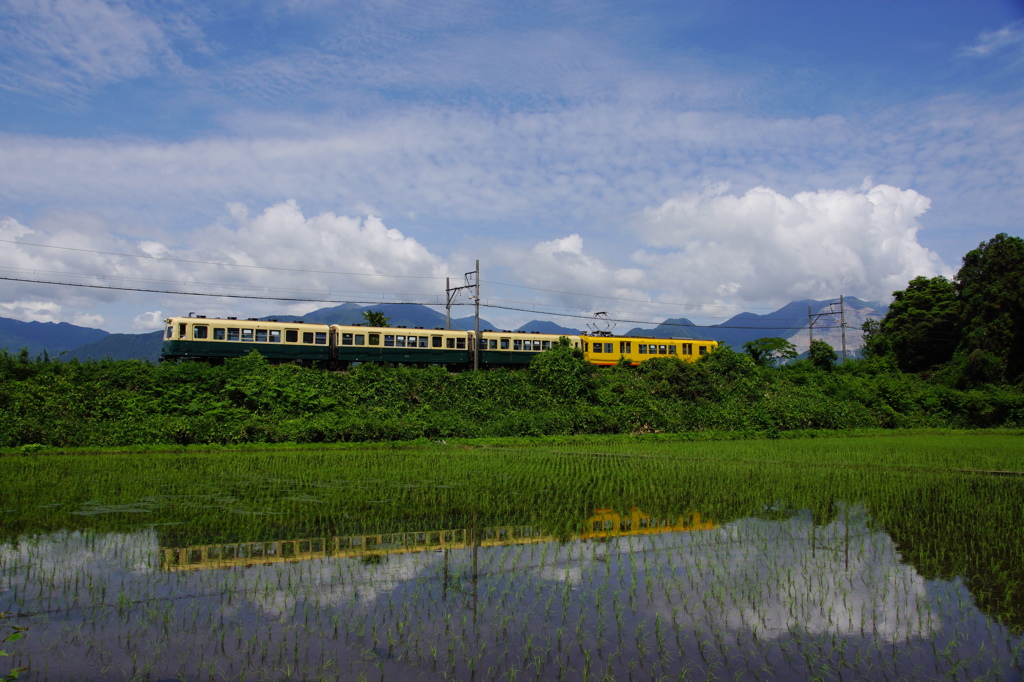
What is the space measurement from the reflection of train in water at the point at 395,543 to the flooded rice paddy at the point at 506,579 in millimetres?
59

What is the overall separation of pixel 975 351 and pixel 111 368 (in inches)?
1707

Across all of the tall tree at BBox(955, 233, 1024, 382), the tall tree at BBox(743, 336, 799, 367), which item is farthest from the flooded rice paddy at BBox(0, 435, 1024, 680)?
the tall tree at BBox(743, 336, 799, 367)

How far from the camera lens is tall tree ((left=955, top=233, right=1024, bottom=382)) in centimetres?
3675

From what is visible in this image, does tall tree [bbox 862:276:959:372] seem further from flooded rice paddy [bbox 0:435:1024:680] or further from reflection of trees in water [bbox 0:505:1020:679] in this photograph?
reflection of trees in water [bbox 0:505:1020:679]

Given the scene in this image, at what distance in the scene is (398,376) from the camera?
29.5 m

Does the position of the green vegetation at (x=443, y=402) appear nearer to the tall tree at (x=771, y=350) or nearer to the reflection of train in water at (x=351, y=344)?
the reflection of train in water at (x=351, y=344)

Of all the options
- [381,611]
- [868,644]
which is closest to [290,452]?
[381,611]

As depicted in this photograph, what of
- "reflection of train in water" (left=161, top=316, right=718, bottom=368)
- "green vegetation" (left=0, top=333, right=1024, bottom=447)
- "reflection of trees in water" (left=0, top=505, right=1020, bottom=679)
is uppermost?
"reflection of train in water" (left=161, top=316, right=718, bottom=368)

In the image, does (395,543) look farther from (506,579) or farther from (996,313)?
(996,313)

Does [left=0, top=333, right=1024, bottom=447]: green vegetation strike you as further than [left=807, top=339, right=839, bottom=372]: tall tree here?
No

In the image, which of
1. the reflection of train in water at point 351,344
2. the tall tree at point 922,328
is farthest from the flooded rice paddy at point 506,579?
the tall tree at point 922,328

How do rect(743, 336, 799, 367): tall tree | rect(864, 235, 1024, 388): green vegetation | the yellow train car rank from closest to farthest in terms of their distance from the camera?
rect(864, 235, 1024, 388): green vegetation
the yellow train car
rect(743, 336, 799, 367): tall tree

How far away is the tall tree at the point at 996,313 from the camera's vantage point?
1447 inches

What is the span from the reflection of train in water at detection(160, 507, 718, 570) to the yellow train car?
27622 millimetres
